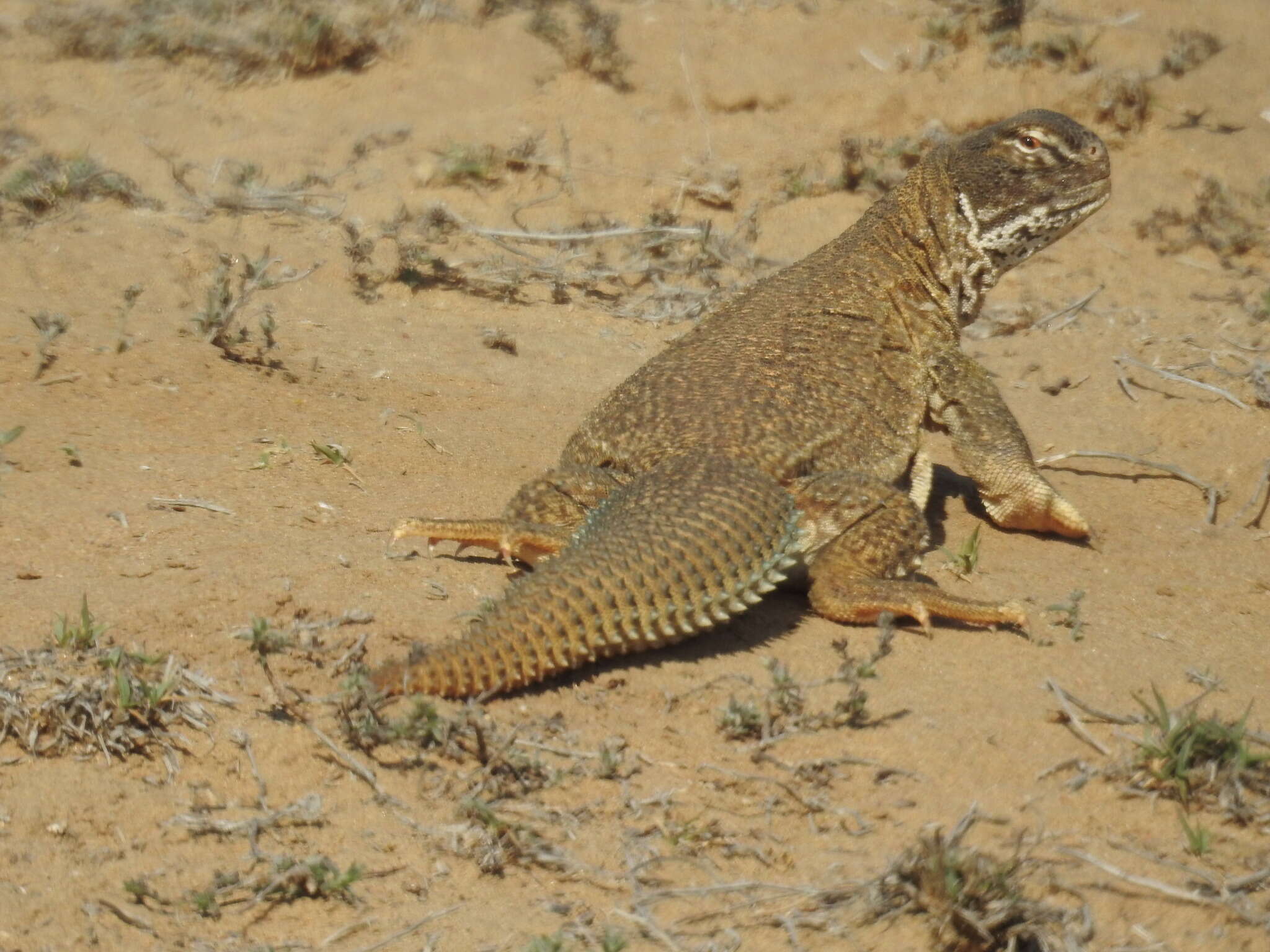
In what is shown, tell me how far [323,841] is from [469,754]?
496 mm

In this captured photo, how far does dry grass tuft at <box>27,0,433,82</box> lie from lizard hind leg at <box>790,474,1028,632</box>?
715 cm

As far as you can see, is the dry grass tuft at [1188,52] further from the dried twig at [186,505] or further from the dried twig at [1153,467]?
the dried twig at [186,505]

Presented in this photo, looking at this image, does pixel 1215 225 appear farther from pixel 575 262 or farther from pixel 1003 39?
pixel 575 262

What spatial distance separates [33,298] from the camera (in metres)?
7.41

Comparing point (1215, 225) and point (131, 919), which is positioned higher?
point (131, 919)

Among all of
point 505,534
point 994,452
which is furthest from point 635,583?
point 994,452

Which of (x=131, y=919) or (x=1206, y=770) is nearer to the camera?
(x=131, y=919)

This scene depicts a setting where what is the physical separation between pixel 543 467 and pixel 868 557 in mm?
1858

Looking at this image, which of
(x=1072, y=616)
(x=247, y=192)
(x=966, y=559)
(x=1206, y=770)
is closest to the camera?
(x=1206, y=770)

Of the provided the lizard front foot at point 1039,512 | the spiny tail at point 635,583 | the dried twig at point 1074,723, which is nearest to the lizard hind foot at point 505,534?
the spiny tail at point 635,583

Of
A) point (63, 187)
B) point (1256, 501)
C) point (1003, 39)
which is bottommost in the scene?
point (1256, 501)

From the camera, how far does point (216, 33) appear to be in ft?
35.1

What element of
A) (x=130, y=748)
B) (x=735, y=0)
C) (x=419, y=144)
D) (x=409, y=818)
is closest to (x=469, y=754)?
(x=409, y=818)

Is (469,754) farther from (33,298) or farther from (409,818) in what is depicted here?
(33,298)
